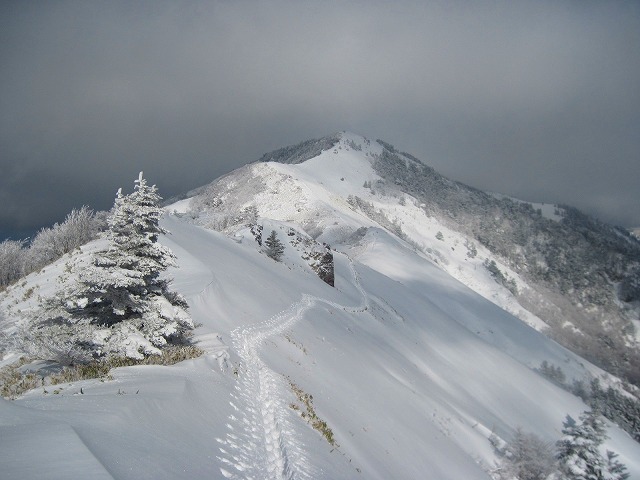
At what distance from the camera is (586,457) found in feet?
82.3

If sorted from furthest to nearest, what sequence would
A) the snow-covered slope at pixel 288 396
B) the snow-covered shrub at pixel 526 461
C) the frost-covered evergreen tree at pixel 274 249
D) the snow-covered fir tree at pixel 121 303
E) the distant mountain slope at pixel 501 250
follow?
the distant mountain slope at pixel 501 250 < the frost-covered evergreen tree at pixel 274 249 < the snow-covered shrub at pixel 526 461 < the snow-covered fir tree at pixel 121 303 < the snow-covered slope at pixel 288 396

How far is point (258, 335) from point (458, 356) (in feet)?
104

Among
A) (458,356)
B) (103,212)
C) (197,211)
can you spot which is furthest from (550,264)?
(103,212)

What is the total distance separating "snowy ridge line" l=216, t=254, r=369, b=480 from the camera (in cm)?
732

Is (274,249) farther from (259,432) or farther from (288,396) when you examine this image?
(259,432)

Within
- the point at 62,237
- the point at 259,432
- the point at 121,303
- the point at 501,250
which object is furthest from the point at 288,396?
the point at 501,250

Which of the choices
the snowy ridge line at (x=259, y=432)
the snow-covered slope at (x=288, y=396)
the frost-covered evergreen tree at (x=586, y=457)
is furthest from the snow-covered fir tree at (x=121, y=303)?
the frost-covered evergreen tree at (x=586, y=457)

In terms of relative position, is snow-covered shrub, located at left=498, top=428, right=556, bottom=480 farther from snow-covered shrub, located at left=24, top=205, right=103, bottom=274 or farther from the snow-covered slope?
snow-covered shrub, located at left=24, top=205, right=103, bottom=274

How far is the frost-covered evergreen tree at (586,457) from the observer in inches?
966

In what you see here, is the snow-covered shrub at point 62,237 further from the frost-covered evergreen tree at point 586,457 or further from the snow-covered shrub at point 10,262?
the frost-covered evergreen tree at point 586,457

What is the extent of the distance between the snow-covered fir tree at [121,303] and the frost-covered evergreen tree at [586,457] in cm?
2560

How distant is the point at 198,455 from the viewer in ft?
21.6

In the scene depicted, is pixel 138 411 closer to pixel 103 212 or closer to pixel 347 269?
pixel 103 212

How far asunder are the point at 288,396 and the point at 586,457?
76.1 feet
